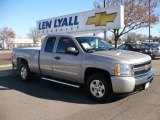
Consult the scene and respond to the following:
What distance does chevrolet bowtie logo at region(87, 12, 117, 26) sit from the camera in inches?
601

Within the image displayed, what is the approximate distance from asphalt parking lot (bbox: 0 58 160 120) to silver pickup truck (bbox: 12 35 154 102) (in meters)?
0.39

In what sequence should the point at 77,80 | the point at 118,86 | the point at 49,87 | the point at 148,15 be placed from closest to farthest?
the point at 118,86 < the point at 77,80 < the point at 49,87 < the point at 148,15

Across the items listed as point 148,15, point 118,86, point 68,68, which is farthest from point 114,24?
point 148,15

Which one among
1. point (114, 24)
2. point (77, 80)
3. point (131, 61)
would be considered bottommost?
point (77, 80)

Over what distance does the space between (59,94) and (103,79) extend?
1.87 meters

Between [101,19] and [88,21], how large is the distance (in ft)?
3.33

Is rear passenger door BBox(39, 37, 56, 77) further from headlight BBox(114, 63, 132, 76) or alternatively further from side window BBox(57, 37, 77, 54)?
headlight BBox(114, 63, 132, 76)

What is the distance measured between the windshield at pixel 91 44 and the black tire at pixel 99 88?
96cm

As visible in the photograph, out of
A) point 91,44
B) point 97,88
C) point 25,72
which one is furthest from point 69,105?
point 25,72

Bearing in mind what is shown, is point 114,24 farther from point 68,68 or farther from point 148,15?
point 148,15

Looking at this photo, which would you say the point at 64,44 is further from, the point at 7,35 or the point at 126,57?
the point at 7,35

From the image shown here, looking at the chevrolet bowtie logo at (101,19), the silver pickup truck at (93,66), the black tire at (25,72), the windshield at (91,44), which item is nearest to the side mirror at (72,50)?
the silver pickup truck at (93,66)

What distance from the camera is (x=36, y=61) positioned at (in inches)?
374

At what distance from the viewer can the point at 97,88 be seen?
7.07 meters
